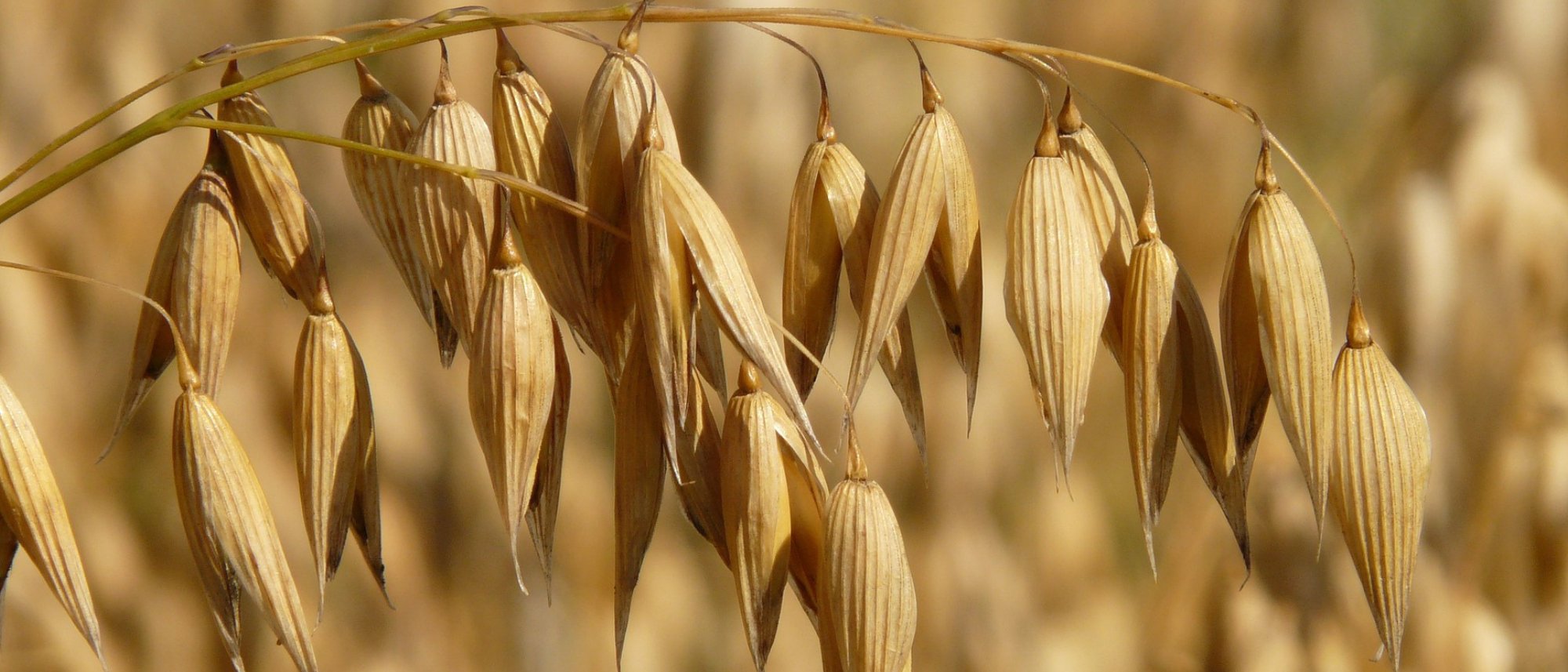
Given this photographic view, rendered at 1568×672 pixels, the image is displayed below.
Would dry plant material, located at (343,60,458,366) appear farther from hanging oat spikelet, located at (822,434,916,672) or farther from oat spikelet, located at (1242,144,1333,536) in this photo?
oat spikelet, located at (1242,144,1333,536)

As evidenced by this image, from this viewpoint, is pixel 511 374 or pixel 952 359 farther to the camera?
pixel 952 359

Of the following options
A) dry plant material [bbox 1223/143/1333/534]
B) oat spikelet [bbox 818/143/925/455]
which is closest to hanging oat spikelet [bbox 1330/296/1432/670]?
dry plant material [bbox 1223/143/1333/534]

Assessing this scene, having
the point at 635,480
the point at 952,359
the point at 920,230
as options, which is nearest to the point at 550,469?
the point at 635,480

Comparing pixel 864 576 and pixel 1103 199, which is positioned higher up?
pixel 1103 199

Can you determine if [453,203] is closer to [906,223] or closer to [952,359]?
[906,223]

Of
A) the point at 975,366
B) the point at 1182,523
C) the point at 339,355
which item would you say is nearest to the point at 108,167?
the point at 339,355

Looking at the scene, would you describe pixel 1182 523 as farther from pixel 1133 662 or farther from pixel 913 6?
pixel 913 6

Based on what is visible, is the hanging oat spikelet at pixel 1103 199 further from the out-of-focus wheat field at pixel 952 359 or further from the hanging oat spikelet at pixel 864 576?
the out-of-focus wheat field at pixel 952 359
